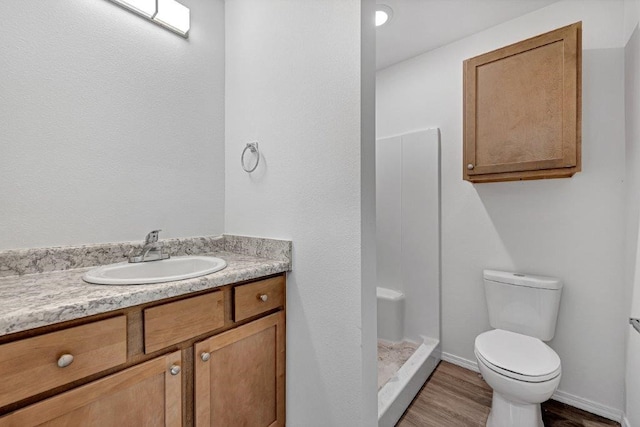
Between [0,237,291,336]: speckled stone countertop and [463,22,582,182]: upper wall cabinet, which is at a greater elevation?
[463,22,582,182]: upper wall cabinet

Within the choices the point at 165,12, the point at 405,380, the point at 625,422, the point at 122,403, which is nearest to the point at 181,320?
the point at 122,403

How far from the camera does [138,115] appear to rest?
137 cm

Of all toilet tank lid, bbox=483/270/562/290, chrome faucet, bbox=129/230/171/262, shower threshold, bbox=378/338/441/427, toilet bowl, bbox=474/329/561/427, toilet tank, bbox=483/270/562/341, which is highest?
chrome faucet, bbox=129/230/171/262

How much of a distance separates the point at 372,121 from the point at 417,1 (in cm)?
112

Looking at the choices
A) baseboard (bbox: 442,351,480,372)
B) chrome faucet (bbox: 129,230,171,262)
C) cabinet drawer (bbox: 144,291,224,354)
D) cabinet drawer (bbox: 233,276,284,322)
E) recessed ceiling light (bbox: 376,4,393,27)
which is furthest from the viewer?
baseboard (bbox: 442,351,480,372)

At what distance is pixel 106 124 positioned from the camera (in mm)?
1278

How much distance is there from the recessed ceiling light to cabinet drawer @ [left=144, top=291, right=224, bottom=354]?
6.16 ft

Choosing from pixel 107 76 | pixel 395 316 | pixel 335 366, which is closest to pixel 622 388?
pixel 395 316

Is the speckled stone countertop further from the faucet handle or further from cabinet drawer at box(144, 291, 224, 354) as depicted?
the faucet handle

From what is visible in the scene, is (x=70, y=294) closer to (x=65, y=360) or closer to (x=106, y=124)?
(x=65, y=360)

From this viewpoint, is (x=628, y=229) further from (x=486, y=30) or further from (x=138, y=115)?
(x=138, y=115)

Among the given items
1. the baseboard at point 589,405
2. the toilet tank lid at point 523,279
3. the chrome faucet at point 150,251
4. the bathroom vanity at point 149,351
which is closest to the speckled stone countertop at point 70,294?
the bathroom vanity at point 149,351

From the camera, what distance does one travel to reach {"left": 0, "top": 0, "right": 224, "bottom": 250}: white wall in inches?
42.7

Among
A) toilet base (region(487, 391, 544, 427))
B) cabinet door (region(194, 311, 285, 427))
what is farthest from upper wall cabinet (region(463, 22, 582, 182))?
cabinet door (region(194, 311, 285, 427))
